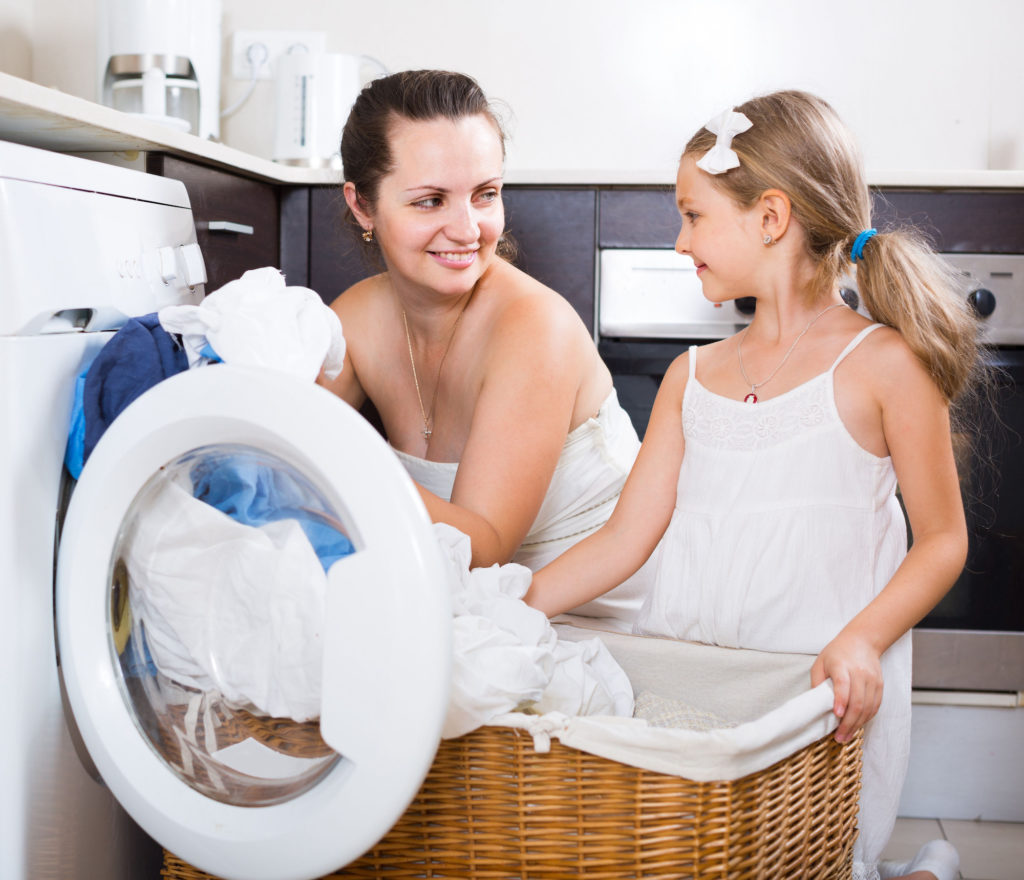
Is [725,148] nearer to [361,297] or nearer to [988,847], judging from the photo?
[361,297]

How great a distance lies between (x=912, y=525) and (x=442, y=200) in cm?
72

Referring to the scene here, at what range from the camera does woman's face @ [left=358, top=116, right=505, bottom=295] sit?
53.9 inches

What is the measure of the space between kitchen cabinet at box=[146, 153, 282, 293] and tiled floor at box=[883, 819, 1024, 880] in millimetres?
1330

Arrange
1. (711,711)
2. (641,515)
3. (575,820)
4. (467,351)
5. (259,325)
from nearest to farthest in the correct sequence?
(575,820), (259,325), (711,711), (641,515), (467,351)

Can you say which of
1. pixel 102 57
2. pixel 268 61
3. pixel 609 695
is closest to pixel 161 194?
pixel 609 695

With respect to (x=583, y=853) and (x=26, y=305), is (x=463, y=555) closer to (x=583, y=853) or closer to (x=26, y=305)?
(x=583, y=853)

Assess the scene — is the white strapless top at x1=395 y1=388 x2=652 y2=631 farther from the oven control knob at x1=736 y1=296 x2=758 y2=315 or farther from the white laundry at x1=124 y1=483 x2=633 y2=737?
the white laundry at x1=124 y1=483 x2=633 y2=737

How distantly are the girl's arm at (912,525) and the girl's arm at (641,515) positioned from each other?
0.26 meters

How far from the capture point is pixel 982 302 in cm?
172

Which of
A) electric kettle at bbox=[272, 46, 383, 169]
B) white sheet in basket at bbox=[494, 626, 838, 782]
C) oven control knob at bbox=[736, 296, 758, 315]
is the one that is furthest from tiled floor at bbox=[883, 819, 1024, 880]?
electric kettle at bbox=[272, 46, 383, 169]

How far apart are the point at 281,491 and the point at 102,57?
5.00 ft

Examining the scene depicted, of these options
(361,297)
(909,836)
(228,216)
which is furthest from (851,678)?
(228,216)

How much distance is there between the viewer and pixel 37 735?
3.16 feet

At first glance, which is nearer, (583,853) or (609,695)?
(583,853)
